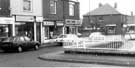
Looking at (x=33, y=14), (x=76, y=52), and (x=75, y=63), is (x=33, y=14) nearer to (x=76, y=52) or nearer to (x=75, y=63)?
(x=76, y=52)

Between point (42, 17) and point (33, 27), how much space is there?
184cm

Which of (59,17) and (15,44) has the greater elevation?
(59,17)

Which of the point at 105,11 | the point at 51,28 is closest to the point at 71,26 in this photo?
the point at 51,28

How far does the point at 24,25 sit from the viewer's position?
82.8ft

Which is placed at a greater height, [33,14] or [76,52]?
[33,14]

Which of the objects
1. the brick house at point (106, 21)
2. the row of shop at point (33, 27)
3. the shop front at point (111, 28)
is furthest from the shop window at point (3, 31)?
the shop front at point (111, 28)

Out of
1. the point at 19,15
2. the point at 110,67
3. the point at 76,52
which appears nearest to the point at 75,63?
the point at 110,67

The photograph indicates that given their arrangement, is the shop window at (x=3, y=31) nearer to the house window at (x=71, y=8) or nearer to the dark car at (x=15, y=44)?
the dark car at (x=15, y=44)

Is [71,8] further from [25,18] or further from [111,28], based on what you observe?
[111,28]

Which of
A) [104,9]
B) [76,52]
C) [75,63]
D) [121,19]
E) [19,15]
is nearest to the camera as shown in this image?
[75,63]

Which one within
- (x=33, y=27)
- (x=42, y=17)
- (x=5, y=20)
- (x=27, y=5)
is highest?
(x=27, y=5)

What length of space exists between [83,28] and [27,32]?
1508 inches

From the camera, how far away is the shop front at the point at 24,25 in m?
24.0

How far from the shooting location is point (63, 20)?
1232 inches
